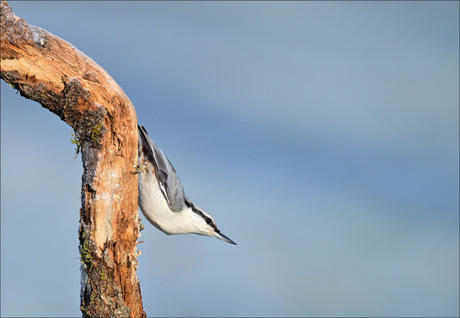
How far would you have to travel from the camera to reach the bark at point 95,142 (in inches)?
134

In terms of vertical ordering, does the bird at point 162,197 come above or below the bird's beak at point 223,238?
above

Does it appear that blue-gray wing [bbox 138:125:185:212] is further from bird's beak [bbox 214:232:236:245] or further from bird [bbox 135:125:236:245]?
bird's beak [bbox 214:232:236:245]

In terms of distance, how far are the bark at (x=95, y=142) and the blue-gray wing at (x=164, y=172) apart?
269 mm

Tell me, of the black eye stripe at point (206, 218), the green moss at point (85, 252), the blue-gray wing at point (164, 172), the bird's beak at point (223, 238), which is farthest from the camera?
the bird's beak at point (223, 238)

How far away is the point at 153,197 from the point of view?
4.40 m

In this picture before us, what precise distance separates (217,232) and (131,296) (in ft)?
4.44

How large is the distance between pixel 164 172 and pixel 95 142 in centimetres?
78

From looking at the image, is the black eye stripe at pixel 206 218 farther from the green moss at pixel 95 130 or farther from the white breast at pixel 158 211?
the green moss at pixel 95 130

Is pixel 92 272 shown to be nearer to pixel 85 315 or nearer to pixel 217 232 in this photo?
pixel 85 315

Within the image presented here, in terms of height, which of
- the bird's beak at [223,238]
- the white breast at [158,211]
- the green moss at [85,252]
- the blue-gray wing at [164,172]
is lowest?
the green moss at [85,252]

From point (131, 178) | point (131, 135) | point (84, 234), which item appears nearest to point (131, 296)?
point (84, 234)

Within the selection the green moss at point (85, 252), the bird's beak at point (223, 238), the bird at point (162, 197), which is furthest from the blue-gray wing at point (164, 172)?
the green moss at point (85, 252)

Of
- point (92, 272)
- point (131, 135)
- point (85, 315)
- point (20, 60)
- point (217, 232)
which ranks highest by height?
point (20, 60)

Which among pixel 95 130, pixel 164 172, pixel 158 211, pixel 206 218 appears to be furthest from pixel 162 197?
pixel 95 130
